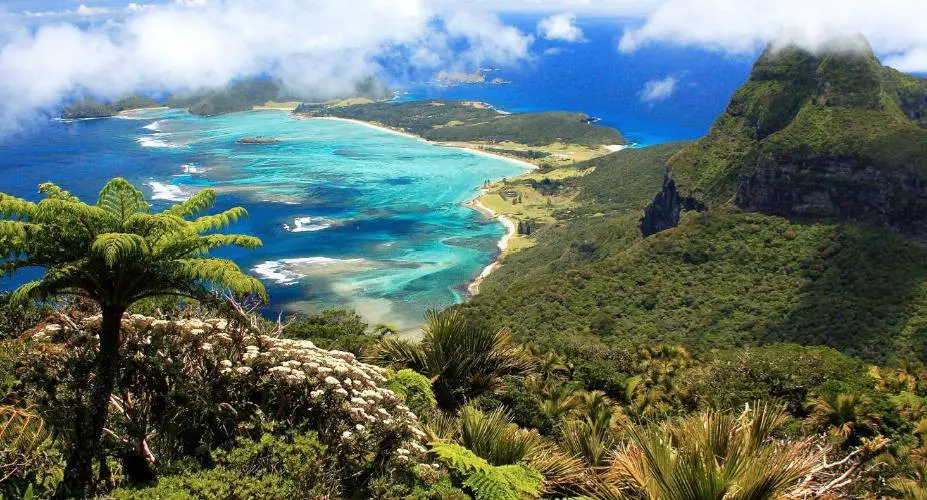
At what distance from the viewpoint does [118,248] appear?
24.9 ft

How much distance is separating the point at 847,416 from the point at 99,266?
15.1m

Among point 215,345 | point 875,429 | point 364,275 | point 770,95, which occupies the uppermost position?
point 770,95

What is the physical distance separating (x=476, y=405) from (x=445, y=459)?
2.86m

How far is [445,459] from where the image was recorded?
8.90 m

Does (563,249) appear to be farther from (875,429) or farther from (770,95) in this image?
(875,429)

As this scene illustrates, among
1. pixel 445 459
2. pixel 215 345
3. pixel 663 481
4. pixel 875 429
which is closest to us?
pixel 663 481

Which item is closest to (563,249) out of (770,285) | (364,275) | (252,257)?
(364,275)

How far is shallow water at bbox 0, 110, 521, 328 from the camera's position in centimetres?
6887

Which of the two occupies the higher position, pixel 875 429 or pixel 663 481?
pixel 663 481

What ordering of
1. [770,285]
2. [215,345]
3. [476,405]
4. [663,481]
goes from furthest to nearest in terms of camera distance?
[770,285], [476,405], [215,345], [663,481]

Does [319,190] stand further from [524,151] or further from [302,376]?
[302,376]

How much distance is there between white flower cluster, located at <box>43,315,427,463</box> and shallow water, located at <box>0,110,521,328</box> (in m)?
47.7

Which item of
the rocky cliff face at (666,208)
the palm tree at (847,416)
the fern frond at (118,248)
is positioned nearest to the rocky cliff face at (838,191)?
the rocky cliff face at (666,208)

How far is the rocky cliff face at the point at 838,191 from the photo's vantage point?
1884 inches
